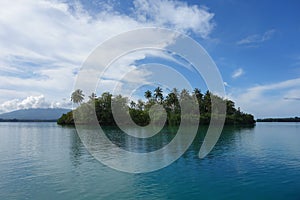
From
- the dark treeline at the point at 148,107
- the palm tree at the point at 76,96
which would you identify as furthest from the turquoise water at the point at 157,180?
the palm tree at the point at 76,96

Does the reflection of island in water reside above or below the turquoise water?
above

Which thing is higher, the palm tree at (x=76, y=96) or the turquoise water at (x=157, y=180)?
the palm tree at (x=76, y=96)

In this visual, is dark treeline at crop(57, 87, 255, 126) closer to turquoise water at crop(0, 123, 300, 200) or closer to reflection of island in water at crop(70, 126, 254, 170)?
reflection of island in water at crop(70, 126, 254, 170)

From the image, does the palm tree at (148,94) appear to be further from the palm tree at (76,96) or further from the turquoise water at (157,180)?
the turquoise water at (157,180)

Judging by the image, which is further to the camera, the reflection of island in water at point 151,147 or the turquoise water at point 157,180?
the reflection of island in water at point 151,147

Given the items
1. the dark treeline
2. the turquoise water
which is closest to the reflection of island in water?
the turquoise water

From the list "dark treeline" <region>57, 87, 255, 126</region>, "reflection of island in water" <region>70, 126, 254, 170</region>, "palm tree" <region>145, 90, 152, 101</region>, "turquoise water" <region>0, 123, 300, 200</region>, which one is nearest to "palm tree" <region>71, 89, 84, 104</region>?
"dark treeline" <region>57, 87, 255, 126</region>

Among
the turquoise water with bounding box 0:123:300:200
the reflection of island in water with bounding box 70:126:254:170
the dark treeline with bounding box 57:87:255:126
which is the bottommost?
the turquoise water with bounding box 0:123:300:200

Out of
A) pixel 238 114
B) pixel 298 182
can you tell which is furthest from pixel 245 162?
pixel 238 114

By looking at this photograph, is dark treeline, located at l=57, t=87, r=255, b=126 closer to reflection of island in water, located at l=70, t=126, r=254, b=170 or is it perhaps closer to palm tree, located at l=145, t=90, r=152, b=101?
palm tree, located at l=145, t=90, r=152, b=101

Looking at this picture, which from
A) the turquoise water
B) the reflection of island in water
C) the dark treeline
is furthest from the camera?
the dark treeline

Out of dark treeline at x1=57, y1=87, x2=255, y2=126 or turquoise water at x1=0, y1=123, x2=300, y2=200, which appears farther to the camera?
dark treeline at x1=57, y1=87, x2=255, y2=126

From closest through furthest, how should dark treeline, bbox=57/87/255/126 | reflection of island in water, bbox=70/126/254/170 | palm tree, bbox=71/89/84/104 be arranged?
reflection of island in water, bbox=70/126/254/170
dark treeline, bbox=57/87/255/126
palm tree, bbox=71/89/84/104

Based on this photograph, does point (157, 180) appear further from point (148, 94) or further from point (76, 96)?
point (76, 96)
